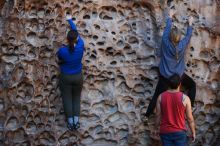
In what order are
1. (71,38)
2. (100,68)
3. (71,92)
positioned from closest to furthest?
1. (71,38)
2. (71,92)
3. (100,68)

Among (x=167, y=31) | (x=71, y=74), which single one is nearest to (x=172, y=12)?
(x=167, y=31)

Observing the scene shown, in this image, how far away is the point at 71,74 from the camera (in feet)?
18.1

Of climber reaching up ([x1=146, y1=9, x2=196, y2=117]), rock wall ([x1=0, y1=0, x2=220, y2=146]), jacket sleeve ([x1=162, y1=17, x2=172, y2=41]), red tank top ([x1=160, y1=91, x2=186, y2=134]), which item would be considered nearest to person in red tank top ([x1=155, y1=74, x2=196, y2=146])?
red tank top ([x1=160, y1=91, x2=186, y2=134])

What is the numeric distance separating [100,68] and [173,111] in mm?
1426

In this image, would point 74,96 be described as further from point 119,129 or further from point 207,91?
point 207,91

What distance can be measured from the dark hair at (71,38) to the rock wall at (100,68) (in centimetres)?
42

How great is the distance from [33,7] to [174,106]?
217 cm

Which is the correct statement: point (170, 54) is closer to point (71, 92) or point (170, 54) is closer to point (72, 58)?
point (72, 58)

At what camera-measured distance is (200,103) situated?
19.6 ft

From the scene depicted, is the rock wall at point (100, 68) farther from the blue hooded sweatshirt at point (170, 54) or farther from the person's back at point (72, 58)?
the blue hooded sweatshirt at point (170, 54)

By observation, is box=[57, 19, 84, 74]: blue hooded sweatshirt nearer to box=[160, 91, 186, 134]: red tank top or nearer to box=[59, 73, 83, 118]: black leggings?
box=[59, 73, 83, 118]: black leggings

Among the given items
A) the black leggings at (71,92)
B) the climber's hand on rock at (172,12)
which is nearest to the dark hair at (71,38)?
the black leggings at (71,92)

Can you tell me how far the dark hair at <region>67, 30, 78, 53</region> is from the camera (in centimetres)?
532

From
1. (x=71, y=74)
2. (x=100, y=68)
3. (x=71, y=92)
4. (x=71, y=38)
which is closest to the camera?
(x=71, y=38)
